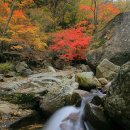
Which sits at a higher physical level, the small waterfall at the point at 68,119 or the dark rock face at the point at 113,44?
the dark rock face at the point at 113,44

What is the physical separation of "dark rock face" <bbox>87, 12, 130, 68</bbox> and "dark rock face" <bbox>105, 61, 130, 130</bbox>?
5793 mm

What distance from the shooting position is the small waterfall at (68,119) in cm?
846

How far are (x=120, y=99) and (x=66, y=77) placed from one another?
707 cm

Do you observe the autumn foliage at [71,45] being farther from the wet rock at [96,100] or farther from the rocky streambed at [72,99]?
the wet rock at [96,100]

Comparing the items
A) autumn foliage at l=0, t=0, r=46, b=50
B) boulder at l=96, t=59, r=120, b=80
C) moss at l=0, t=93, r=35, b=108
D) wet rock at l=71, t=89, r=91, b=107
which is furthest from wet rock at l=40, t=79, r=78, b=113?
autumn foliage at l=0, t=0, r=46, b=50

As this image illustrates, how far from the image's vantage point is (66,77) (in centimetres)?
1391

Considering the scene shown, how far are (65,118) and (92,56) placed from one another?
5521 mm

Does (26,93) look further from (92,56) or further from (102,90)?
(92,56)

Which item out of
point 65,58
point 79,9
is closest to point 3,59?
Result: point 65,58

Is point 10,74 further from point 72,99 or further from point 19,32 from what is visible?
point 72,99

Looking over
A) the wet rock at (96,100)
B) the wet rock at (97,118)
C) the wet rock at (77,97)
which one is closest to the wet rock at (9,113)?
the wet rock at (77,97)

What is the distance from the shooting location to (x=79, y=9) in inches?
1123

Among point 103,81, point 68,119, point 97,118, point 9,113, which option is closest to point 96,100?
point 68,119

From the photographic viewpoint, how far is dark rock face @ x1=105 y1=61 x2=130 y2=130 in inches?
268
